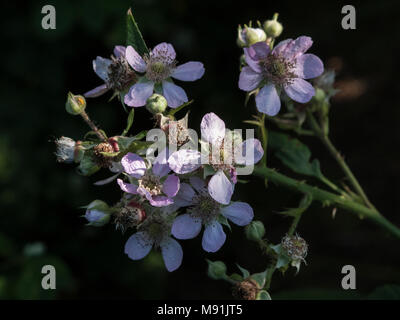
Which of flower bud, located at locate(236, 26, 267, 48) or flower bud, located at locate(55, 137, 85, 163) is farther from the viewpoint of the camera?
flower bud, located at locate(236, 26, 267, 48)

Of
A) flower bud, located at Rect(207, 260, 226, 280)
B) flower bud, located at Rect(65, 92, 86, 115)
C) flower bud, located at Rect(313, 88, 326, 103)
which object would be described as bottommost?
flower bud, located at Rect(207, 260, 226, 280)

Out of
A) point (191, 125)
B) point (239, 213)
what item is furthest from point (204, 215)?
point (191, 125)

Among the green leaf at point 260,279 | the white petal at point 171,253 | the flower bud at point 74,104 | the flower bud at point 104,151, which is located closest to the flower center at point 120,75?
the flower bud at point 74,104

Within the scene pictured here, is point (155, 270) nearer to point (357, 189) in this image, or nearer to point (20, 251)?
point (20, 251)

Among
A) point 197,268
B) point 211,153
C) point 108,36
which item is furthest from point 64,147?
point 197,268

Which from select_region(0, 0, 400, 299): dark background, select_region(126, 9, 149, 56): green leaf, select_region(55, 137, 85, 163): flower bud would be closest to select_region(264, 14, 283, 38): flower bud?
select_region(126, 9, 149, 56): green leaf

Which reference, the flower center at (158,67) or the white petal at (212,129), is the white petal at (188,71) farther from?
the white petal at (212,129)

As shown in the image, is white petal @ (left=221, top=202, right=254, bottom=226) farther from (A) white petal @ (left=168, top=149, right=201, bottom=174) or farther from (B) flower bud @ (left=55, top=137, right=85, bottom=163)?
(B) flower bud @ (left=55, top=137, right=85, bottom=163)
